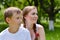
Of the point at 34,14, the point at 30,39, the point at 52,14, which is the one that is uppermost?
the point at 34,14

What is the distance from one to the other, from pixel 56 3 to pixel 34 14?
49.6 ft

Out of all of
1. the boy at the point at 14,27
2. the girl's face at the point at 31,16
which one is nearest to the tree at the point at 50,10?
the girl's face at the point at 31,16

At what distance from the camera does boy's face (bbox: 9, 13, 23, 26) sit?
3738mm

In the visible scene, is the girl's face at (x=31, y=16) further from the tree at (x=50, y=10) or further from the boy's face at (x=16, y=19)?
the tree at (x=50, y=10)

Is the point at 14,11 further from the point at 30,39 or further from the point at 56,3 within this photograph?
the point at 56,3

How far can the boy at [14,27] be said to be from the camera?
3.73 m

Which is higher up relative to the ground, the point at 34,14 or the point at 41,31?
the point at 34,14

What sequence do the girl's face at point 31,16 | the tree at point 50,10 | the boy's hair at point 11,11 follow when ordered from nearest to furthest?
1. the boy's hair at point 11,11
2. the girl's face at point 31,16
3. the tree at point 50,10

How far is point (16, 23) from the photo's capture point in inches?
148

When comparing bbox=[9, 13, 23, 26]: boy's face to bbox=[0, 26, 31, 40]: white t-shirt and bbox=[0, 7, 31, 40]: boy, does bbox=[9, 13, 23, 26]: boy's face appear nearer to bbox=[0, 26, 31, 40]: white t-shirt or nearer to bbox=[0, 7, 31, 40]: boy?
bbox=[0, 7, 31, 40]: boy

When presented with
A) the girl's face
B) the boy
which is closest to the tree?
the girl's face

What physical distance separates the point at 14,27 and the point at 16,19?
0.38ft

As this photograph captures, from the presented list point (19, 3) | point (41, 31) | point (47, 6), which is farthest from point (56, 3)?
point (41, 31)

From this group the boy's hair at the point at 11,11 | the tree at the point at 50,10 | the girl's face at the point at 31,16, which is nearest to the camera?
the boy's hair at the point at 11,11
